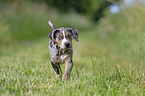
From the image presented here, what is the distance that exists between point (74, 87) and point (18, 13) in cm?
894

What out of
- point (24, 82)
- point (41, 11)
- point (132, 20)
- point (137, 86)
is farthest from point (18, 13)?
point (137, 86)

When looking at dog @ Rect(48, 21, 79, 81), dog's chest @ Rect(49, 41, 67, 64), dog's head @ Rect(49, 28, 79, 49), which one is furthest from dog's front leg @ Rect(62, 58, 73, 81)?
dog's head @ Rect(49, 28, 79, 49)

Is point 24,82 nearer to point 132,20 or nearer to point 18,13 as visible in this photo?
point 132,20

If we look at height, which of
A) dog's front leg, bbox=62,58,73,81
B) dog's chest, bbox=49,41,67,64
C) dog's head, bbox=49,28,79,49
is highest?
dog's head, bbox=49,28,79,49

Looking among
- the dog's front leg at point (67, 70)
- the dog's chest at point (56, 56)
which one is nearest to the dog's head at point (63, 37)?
the dog's chest at point (56, 56)

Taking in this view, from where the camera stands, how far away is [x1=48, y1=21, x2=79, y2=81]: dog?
3.00m

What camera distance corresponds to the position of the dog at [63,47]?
300 centimetres

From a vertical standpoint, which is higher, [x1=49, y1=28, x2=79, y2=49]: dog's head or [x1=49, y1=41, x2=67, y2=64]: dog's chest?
[x1=49, y1=28, x2=79, y2=49]: dog's head

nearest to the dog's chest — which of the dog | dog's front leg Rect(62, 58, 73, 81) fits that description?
the dog

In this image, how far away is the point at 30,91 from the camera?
245cm

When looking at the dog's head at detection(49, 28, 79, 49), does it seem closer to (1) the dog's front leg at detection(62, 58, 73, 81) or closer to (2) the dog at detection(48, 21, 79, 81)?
(2) the dog at detection(48, 21, 79, 81)

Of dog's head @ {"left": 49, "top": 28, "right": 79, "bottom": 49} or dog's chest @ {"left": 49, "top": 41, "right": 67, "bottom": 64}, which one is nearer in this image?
dog's head @ {"left": 49, "top": 28, "right": 79, "bottom": 49}

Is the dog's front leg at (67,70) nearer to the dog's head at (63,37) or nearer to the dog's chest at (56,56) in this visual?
the dog's chest at (56,56)

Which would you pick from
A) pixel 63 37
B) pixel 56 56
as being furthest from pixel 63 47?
pixel 56 56
